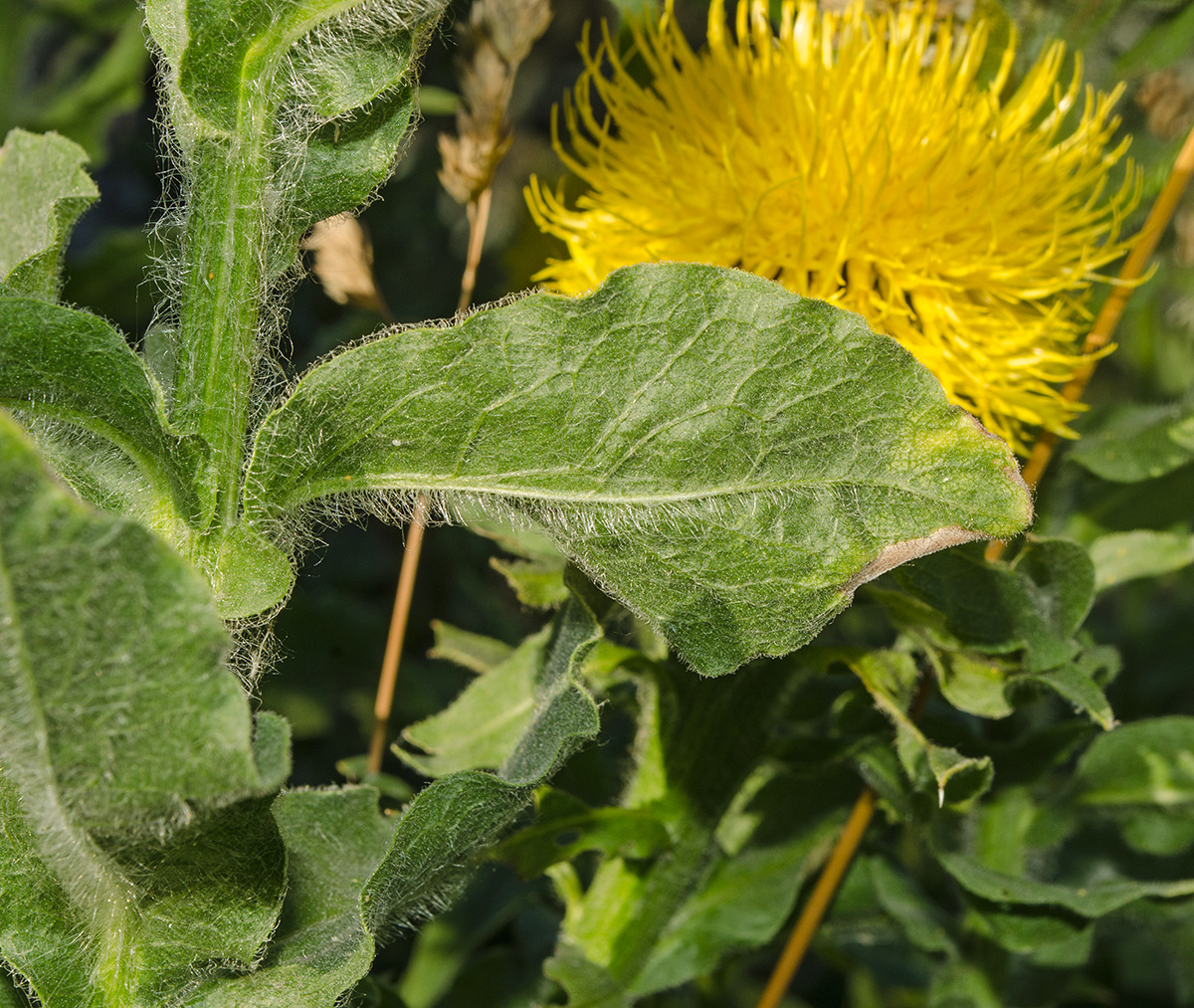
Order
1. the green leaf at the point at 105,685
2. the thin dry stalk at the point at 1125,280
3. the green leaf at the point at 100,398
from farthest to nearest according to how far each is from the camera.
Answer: the thin dry stalk at the point at 1125,280
the green leaf at the point at 100,398
the green leaf at the point at 105,685

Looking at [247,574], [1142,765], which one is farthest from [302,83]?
[1142,765]

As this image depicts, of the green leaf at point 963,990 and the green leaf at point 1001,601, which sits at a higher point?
the green leaf at point 1001,601

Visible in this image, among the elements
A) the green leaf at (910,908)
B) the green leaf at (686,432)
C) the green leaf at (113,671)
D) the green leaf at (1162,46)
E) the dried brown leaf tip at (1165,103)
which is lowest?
the green leaf at (910,908)

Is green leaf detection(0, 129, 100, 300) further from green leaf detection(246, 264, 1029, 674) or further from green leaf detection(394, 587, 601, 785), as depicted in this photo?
green leaf detection(394, 587, 601, 785)

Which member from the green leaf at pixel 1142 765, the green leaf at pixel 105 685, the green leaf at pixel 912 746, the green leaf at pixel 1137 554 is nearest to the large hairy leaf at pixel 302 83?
the green leaf at pixel 105 685

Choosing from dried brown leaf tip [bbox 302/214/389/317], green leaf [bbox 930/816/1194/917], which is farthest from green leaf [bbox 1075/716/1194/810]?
dried brown leaf tip [bbox 302/214/389/317]

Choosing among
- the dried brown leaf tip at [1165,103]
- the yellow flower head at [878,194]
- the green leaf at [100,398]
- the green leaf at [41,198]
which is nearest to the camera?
the green leaf at [100,398]

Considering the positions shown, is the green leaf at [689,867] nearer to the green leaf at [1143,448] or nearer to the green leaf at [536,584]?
the green leaf at [536,584]
